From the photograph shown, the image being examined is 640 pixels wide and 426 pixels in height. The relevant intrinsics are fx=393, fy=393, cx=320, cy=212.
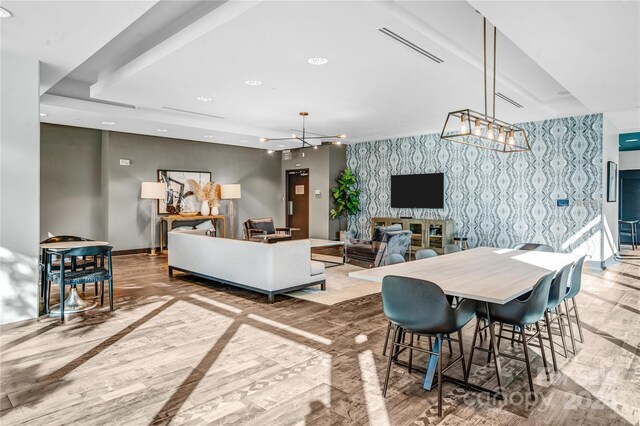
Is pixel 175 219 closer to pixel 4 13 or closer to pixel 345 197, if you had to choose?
pixel 345 197

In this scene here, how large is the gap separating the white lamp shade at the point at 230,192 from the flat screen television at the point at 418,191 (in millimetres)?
3927

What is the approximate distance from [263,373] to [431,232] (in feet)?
22.2

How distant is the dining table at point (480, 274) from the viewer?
2.47 meters

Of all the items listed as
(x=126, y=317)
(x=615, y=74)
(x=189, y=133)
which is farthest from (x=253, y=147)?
(x=615, y=74)

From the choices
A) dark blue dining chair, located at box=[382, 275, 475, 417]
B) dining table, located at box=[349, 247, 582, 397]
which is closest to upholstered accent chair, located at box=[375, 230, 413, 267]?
dining table, located at box=[349, 247, 582, 397]

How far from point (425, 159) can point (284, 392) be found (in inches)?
306

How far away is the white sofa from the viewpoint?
482 cm

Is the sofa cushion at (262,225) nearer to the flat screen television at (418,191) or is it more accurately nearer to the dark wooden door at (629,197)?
the flat screen television at (418,191)

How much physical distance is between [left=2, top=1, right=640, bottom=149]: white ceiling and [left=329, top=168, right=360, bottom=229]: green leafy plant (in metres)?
2.91

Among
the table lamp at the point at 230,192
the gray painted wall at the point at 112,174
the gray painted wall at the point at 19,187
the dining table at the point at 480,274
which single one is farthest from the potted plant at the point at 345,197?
the gray painted wall at the point at 19,187

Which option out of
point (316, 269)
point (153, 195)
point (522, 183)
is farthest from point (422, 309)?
point (153, 195)

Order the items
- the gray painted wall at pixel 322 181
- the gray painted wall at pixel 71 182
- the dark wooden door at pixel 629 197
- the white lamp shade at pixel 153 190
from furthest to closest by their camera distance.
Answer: the dark wooden door at pixel 629 197 → the gray painted wall at pixel 322 181 → the white lamp shade at pixel 153 190 → the gray painted wall at pixel 71 182

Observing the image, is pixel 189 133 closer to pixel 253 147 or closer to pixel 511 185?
pixel 253 147

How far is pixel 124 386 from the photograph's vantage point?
106 inches
